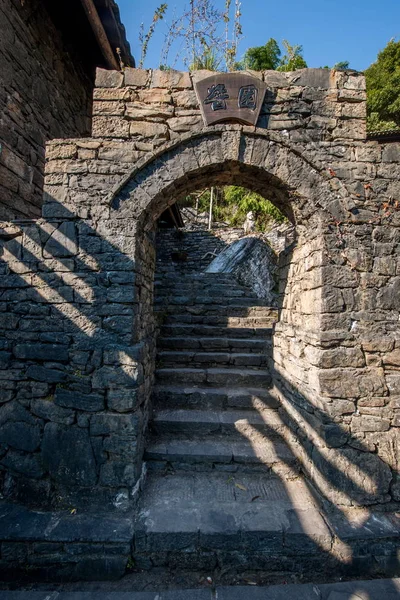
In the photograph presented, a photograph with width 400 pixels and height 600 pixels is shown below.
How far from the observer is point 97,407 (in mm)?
2699

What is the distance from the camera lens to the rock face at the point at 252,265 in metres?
7.06

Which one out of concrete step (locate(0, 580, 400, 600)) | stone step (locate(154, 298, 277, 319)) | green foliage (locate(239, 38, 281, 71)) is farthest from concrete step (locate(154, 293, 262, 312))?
green foliage (locate(239, 38, 281, 71))

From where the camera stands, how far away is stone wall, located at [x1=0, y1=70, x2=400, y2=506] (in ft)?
8.72

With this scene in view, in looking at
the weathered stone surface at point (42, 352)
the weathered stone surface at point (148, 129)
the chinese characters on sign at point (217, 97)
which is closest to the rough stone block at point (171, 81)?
the chinese characters on sign at point (217, 97)

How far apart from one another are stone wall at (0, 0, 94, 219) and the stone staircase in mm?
2699

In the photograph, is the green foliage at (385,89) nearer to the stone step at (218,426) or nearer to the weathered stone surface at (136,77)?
the weathered stone surface at (136,77)

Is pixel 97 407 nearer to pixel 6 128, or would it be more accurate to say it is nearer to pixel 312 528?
pixel 312 528

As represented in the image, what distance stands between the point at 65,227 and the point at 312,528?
3.41m

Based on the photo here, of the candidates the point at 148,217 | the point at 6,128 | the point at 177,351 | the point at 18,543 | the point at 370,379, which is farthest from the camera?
the point at 177,351

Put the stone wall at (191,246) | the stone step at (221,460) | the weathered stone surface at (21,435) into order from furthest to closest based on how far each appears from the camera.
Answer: the stone wall at (191,246) → the stone step at (221,460) → the weathered stone surface at (21,435)

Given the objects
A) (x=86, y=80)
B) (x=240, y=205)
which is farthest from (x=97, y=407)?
(x=240, y=205)

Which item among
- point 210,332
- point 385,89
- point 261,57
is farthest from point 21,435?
point 385,89

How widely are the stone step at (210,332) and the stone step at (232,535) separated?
100.0 inches

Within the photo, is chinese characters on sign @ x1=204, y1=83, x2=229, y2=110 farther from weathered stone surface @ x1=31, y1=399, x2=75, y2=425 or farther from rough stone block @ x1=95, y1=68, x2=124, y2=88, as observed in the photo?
weathered stone surface @ x1=31, y1=399, x2=75, y2=425
